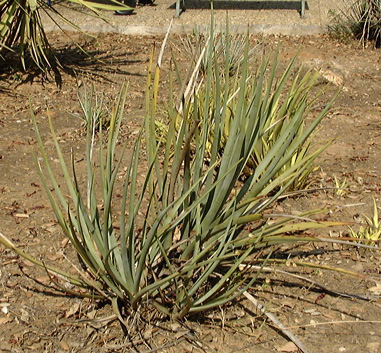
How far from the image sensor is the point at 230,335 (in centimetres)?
261

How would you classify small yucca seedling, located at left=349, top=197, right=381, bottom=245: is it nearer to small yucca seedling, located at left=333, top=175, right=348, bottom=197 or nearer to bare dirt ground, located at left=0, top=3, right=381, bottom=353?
bare dirt ground, located at left=0, top=3, right=381, bottom=353

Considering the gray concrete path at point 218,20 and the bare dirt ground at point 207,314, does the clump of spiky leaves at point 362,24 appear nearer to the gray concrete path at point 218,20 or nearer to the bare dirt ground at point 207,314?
the gray concrete path at point 218,20

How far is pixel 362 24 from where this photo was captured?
7.62 m

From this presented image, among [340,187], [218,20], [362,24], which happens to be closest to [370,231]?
[340,187]

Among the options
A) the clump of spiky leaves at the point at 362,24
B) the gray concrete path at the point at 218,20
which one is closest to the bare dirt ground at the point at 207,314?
the clump of spiky leaves at the point at 362,24

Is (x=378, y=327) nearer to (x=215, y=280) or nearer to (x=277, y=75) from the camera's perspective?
(x=215, y=280)

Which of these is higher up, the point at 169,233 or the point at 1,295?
the point at 169,233

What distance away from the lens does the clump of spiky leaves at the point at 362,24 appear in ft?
24.1

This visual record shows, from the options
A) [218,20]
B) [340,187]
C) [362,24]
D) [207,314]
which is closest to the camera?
[207,314]

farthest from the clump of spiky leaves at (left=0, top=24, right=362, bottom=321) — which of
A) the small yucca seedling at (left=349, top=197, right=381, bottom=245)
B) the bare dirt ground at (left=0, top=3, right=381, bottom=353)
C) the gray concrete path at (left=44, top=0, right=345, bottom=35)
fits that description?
the gray concrete path at (left=44, top=0, right=345, bottom=35)

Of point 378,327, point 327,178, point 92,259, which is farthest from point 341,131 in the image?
point 92,259

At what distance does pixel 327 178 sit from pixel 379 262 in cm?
101

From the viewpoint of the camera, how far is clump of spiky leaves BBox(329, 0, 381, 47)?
289 inches

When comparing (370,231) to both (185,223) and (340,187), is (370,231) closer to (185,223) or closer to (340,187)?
(340,187)
